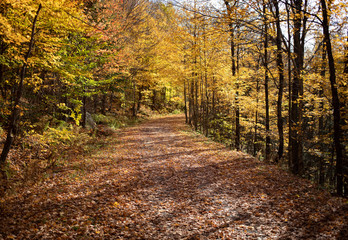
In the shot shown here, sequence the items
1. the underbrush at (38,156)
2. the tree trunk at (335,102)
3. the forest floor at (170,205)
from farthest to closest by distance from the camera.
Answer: the underbrush at (38,156) → the tree trunk at (335,102) → the forest floor at (170,205)

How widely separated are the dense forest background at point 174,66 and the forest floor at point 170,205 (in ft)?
3.83

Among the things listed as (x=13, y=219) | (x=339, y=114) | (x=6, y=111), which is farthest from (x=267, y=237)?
(x=6, y=111)

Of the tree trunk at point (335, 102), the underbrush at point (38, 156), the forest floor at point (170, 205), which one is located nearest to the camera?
the forest floor at point (170, 205)

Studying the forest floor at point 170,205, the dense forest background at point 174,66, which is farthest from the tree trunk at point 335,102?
the forest floor at point 170,205

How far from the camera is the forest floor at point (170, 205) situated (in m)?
3.67

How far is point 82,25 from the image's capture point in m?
6.66

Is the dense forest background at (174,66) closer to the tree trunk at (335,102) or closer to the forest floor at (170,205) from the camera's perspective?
the tree trunk at (335,102)

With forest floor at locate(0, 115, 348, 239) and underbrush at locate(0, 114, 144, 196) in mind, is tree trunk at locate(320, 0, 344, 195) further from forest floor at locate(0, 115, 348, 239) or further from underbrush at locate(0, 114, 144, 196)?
underbrush at locate(0, 114, 144, 196)

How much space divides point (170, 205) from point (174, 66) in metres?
12.6

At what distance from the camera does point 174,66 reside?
1562 cm

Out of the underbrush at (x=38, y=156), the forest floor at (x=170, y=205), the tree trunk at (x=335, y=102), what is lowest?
the forest floor at (x=170, y=205)

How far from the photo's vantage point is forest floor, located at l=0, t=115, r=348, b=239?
3666mm

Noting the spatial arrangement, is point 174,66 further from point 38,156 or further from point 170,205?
point 170,205

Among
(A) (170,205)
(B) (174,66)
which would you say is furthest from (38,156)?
(B) (174,66)
